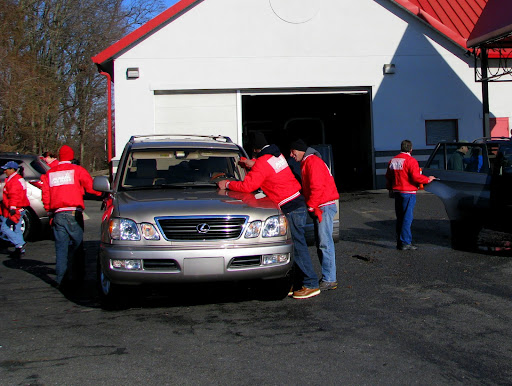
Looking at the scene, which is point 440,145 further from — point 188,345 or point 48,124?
point 48,124

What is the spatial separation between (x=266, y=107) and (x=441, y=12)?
21.9 feet

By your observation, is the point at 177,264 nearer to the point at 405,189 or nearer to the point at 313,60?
the point at 405,189

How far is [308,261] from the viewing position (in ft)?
22.1

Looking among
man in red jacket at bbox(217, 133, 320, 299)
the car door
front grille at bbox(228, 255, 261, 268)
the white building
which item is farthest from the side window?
the white building

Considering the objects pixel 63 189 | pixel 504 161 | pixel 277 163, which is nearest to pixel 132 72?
pixel 63 189

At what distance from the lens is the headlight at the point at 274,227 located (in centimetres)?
601

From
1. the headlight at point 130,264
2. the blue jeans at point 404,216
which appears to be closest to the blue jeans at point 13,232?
the headlight at point 130,264

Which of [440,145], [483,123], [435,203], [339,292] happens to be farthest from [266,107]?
[339,292]

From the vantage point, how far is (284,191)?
6.61 m

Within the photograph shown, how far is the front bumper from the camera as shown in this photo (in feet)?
18.6

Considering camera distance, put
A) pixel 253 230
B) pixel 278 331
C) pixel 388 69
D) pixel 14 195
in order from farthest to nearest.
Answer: pixel 388 69 < pixel 14 195 < pixel 253 230 < pixel 278 331

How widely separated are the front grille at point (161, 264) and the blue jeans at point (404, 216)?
4.64 metres

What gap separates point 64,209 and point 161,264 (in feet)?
7.19

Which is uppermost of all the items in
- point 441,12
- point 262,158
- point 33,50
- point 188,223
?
point 33,50
